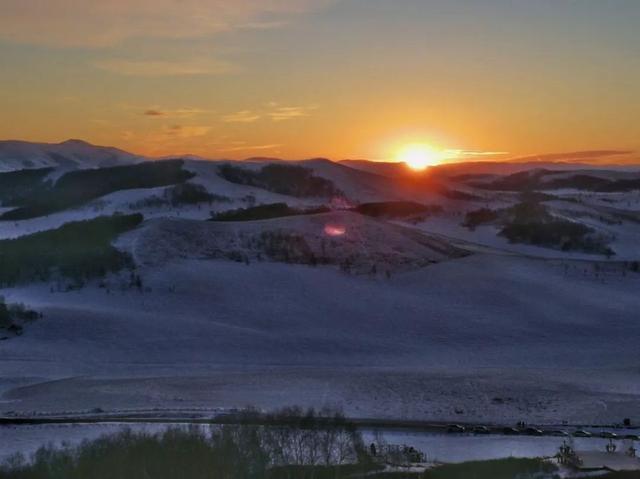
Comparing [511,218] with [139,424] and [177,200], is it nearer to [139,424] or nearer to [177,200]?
[177,200]

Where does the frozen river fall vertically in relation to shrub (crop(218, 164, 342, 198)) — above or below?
below

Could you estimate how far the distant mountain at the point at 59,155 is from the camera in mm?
138750

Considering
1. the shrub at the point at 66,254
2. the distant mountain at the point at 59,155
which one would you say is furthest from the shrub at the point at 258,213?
the distant mountain at the point at 59,155

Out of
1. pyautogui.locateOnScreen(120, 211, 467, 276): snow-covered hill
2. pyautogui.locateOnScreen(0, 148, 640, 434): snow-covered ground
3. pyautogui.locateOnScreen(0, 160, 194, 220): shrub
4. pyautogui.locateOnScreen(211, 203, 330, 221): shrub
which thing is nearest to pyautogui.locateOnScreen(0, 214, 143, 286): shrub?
pyautogui.locateOnScreen(0, 148, 640, 434): snow-covered ground

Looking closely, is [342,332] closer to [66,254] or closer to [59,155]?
[66,254]

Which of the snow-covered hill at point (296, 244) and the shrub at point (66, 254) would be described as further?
the snow-covered hill at point (296, 244)

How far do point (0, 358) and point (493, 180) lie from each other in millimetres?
114759

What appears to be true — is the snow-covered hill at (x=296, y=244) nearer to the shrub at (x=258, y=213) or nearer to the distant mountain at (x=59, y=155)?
the shrub at (x=258, y=213)

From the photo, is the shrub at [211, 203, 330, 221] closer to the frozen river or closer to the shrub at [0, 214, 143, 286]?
the shrub at [0, 214, 143, 286]

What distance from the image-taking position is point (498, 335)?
2928cm

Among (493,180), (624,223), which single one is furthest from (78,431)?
(493,180)

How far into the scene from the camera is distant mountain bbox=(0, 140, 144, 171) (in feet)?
455

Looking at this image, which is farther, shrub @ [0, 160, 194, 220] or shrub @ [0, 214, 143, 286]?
shrub @ [0, 160, 194, 220]

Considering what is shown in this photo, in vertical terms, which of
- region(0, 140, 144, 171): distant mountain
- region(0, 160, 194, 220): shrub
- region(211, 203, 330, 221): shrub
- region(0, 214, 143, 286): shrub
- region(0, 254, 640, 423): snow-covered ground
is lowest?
region(0, 254, 640, 423): snow-covered ground
